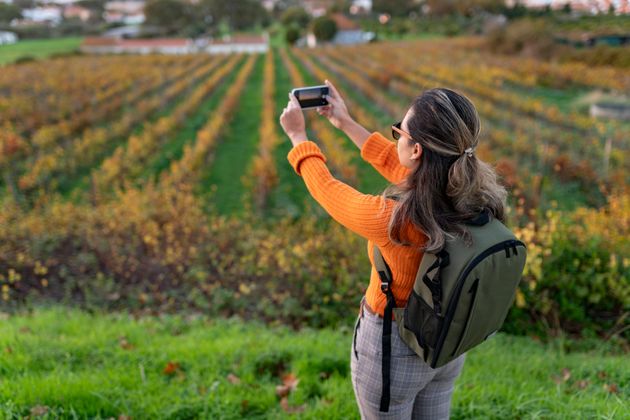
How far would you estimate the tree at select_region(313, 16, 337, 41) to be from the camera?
3666 centimetres

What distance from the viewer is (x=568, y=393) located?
2.39 meters

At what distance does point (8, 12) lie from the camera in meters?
24.5

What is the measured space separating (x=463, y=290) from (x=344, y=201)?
0.38 meters

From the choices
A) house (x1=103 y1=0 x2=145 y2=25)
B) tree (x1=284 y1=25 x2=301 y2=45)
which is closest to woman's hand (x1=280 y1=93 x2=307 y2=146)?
tree (x1=284 y1=25 x2=301 y2=45)

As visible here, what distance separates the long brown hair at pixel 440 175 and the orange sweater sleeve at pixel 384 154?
0.52 meters

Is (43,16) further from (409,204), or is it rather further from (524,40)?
(409,204)

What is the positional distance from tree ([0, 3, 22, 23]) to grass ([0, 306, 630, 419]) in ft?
88.9

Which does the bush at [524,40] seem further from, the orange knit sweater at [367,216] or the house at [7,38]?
the house at [7,38]

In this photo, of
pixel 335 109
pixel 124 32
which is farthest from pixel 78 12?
pixel 335 109

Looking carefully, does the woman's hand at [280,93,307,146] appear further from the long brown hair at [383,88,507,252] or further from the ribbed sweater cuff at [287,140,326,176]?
the long brown hair at [383,88,507,252]

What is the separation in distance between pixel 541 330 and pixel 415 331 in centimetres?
273

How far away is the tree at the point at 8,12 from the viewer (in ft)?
79.4

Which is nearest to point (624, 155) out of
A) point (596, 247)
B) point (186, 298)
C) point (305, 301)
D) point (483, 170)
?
point (596, 247)

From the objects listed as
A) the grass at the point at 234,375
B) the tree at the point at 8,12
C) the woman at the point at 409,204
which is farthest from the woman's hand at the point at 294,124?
the tree at the point at 8,12
